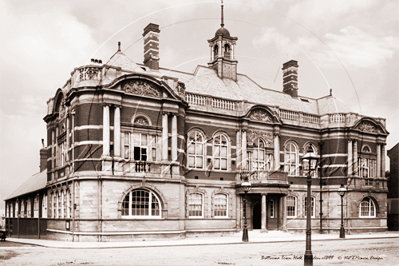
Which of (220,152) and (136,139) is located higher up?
(136,139)

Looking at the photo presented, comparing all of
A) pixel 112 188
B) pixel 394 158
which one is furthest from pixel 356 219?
pixel 112 188

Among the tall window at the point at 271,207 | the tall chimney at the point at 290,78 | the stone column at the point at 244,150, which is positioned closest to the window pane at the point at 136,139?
the stone column at the point at 244,150

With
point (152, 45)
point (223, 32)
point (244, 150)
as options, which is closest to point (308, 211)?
point (244, 150)

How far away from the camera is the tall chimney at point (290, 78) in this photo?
47.3 metres

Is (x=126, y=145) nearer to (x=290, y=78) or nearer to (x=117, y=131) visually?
(x=117, y=131)

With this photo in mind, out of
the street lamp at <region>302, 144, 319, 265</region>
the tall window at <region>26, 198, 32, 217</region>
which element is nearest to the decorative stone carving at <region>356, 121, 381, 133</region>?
the street lamp at <region>302, 144, 319, 265</region>

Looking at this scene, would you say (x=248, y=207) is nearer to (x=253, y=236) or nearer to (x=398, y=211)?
(x=253, y=236)

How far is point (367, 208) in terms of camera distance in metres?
42.7

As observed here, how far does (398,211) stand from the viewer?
4684cm

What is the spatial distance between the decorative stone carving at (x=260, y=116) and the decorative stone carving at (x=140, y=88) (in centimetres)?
962

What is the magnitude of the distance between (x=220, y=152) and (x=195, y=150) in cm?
237

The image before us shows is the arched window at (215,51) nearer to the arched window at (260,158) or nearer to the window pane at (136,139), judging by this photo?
the arched window at (260,158)

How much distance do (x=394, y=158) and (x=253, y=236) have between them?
75.7 feet

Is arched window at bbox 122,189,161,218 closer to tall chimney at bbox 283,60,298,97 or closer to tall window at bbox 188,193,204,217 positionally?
tall window at bbox 188,193,204,217
